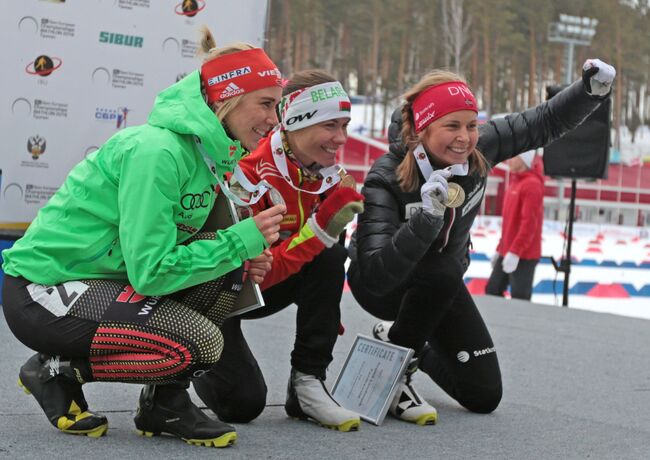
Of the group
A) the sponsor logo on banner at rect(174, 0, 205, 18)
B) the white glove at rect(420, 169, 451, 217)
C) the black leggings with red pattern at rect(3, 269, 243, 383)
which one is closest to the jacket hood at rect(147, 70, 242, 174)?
the black leggings with red pattern at rect(3, 269, 243, 383)

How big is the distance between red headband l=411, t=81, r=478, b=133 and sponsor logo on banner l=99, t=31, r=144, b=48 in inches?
114

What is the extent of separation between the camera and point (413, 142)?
3.16 meters

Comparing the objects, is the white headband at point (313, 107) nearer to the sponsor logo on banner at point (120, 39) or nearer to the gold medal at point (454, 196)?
the gold medal at point (454, 196)

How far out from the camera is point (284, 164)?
2.88m

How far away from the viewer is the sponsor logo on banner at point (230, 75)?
2.47 m

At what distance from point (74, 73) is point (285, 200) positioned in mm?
3015

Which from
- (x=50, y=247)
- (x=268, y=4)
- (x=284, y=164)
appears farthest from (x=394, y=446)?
(x=268, y=4)

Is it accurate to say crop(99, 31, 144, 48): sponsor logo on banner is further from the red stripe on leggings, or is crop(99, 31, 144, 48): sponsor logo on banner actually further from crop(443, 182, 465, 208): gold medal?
the red stripe on leggings

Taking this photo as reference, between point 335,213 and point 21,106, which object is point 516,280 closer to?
point 21,106

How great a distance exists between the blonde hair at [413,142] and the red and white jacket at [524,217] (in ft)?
15.4

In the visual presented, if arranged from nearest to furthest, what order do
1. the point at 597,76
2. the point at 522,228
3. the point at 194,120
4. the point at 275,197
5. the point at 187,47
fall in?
the point at 194,120 < the point at 275,197 < the point at 597,76 < the point at 187,47 < the point at 522,228

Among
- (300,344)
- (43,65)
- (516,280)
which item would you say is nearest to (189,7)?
(43,65)

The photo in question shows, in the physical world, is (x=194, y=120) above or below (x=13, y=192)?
above

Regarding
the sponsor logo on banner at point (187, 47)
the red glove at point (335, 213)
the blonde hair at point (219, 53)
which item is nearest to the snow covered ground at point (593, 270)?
the sponsor logo on banner at point (187, 47)
